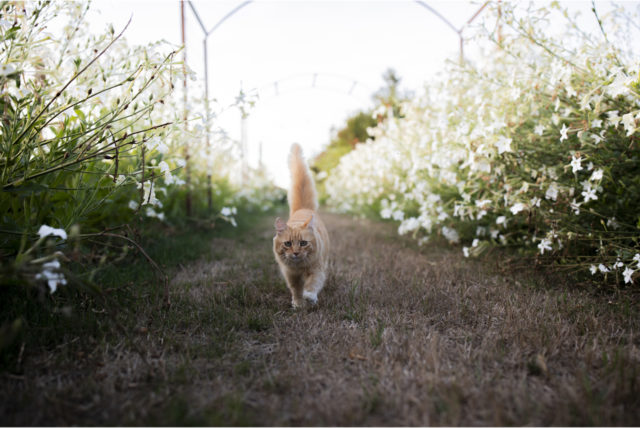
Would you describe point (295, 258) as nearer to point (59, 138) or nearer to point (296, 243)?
point (296, 243)

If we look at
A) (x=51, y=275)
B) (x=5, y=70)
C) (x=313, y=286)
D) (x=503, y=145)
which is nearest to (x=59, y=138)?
(x=5, y=70)

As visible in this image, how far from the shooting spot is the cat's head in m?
2.74

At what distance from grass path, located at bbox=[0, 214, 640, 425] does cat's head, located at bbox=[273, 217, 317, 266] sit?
30 cm

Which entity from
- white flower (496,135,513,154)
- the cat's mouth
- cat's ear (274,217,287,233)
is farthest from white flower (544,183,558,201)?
cat's ear (274,217,287,233)

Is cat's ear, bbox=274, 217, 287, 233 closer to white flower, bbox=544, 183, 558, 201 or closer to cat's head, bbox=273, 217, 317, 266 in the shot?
cat's head, bbox=273, 217, 317, 266

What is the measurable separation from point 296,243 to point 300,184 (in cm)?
105

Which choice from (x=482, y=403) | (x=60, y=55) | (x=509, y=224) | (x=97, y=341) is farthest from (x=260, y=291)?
(x=509, y=224)

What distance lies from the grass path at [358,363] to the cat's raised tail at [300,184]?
3.97 feet

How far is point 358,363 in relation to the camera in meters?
1.72

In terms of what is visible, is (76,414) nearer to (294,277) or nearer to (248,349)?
(248,349)

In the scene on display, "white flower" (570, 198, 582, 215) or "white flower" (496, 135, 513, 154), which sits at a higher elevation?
"white flower" (496, 135, 513, 154)

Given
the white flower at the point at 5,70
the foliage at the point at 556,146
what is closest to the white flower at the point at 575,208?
the foliage at the point at 556,146

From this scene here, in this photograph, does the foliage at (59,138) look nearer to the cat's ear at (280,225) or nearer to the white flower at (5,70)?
the white flower at (5,70)

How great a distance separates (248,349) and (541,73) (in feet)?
9.13
